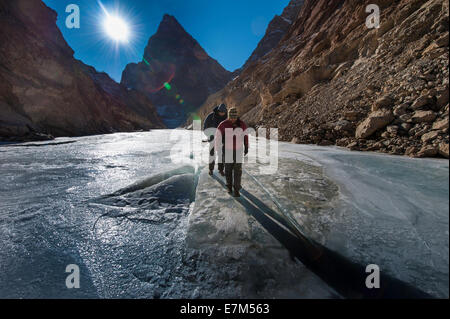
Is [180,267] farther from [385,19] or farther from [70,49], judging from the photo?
[70,49]

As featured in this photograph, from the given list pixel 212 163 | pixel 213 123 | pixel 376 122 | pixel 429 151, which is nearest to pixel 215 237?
pixel 212 163

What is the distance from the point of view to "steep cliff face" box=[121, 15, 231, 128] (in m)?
109

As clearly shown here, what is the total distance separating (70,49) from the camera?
28750 mm

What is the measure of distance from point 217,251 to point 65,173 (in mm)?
4319

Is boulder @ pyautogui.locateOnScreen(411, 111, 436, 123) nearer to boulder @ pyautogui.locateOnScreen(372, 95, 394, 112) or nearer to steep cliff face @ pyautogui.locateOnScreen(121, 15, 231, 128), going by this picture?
boulder @ pyautogui.locateOnScreen(372, 95, 394, 112)

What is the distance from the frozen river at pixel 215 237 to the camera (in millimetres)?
1191

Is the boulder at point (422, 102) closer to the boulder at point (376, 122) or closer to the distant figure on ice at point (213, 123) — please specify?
the boulder at point (376, 122)

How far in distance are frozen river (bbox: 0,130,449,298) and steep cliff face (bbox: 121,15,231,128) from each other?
10882 centimetres

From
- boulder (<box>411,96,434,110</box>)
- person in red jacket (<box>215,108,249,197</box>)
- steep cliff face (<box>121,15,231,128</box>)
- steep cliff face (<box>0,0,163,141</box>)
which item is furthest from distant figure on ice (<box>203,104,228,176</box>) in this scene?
steep cliff face (<box>121,15,231,128</box>)

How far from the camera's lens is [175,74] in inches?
4473

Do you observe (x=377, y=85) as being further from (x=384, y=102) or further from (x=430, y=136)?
(x=430, y=136)

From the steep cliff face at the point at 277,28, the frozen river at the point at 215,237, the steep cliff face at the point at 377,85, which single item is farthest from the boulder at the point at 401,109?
the steep cliff face at the point at 277,28

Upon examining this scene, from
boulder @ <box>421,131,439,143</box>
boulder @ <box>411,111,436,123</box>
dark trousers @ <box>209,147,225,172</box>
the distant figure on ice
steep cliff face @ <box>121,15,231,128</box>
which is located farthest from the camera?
steep cliff face @ <box>121,15,231,128</box>

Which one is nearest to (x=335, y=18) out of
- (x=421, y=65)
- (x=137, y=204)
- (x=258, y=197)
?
(x=421, y=65)
